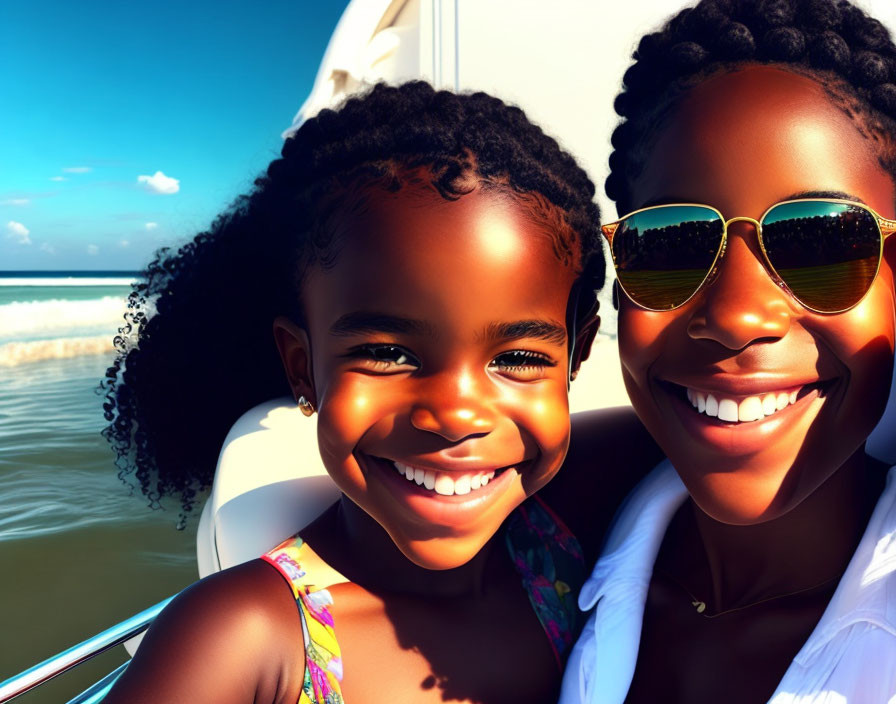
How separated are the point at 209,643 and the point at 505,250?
2.77ft

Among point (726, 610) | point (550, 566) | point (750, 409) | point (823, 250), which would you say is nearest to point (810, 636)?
point (726, 610)

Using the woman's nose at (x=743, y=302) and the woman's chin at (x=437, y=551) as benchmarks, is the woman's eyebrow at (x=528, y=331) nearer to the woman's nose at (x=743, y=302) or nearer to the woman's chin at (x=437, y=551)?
the woman's nose at (x=743, y=302)

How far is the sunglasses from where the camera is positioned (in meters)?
1.12

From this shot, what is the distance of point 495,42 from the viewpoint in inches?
180

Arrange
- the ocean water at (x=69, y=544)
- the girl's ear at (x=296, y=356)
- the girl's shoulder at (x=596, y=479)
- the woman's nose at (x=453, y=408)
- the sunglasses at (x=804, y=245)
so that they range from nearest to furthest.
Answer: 1. the sunglasses at (x=804, y=245)
2. the woman's nose at (x=453, y=408)
3. the girl's ear at (x=296, y=356)
4. the girl's shoulder at (x=596, y=479)
5. the ocean water at (x=69, y=544)

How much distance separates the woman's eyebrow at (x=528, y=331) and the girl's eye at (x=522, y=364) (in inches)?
1.4

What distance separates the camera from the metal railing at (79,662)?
1607 millimetres

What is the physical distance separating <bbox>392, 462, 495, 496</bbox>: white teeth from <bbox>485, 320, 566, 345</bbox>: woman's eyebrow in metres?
0.28

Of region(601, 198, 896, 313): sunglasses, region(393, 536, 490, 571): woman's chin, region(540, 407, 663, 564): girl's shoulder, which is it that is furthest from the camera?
region(540, 407, 663, 564): girl's shoulder

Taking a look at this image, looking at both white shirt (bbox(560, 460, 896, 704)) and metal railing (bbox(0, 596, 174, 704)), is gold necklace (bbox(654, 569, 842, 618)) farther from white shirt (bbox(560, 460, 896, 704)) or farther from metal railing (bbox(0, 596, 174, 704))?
metal railing (bbox(0, 596, 174, 704))

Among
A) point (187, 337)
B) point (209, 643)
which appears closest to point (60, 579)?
point (187, 337)

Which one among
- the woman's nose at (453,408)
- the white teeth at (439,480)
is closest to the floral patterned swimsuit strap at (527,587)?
the white teeth at (439,480)

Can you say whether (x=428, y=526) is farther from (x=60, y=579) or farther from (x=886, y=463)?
(x=60, y=579)

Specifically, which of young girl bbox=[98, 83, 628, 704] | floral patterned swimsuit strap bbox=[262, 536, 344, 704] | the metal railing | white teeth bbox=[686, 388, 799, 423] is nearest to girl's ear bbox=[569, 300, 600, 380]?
young girl bbox=[98, 83, 628, 704]
